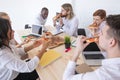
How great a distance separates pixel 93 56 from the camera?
1.76 m

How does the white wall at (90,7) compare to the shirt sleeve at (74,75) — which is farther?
the white wall at (90,7)

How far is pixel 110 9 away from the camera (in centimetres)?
361

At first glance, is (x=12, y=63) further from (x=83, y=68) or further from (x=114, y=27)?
(x=114, y=27)

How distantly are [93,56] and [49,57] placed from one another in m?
0.43

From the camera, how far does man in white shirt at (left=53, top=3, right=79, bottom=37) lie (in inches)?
121

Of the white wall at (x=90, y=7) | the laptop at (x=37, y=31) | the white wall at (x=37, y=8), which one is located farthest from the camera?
the white wall at (x=37, y=8)

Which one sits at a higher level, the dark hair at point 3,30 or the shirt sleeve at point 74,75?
the dark hair at point 3,30

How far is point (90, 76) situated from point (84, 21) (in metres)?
3.10

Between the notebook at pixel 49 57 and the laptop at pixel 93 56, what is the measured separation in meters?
0.28

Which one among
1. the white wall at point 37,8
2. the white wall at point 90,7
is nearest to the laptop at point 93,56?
the white wall at point 90,7

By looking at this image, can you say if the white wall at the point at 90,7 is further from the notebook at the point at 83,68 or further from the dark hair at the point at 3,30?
the dark hair at the point at 3,30

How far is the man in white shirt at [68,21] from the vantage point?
10.1 feet

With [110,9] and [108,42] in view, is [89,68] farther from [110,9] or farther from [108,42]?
[110,9]

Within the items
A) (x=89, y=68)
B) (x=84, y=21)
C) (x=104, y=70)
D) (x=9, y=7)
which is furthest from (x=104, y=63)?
(x=9, y=7)
